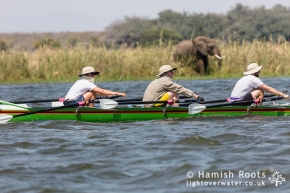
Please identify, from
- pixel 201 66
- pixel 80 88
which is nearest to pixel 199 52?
pixel 201 66

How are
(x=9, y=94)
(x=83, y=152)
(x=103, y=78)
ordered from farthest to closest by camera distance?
1. (x=103, y=78)
2. (x=9, y=94)
3. (x=83, y=152)

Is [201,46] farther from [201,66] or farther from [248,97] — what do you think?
[248,97]

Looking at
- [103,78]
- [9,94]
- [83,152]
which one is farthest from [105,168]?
[103,78]

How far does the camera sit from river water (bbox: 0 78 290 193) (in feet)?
30.8

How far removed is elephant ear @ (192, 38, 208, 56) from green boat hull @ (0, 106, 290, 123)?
47.8ft

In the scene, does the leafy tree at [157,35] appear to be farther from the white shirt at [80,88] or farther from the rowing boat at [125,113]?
the rowing boat at [125,113]

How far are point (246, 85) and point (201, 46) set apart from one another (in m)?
14.8

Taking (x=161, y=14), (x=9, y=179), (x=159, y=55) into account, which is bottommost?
(x=9, y=179)

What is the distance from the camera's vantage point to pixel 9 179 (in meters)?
9.84

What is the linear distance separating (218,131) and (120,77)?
15254mm

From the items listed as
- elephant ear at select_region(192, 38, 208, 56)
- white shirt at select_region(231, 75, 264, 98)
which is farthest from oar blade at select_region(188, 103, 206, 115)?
elephant ear at select_region(192, 38, 208, 56)

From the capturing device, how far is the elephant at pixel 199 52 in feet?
95.9

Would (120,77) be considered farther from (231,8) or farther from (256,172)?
(231,8)

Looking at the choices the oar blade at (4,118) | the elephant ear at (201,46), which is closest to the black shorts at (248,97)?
the oar blade at (4,118)
